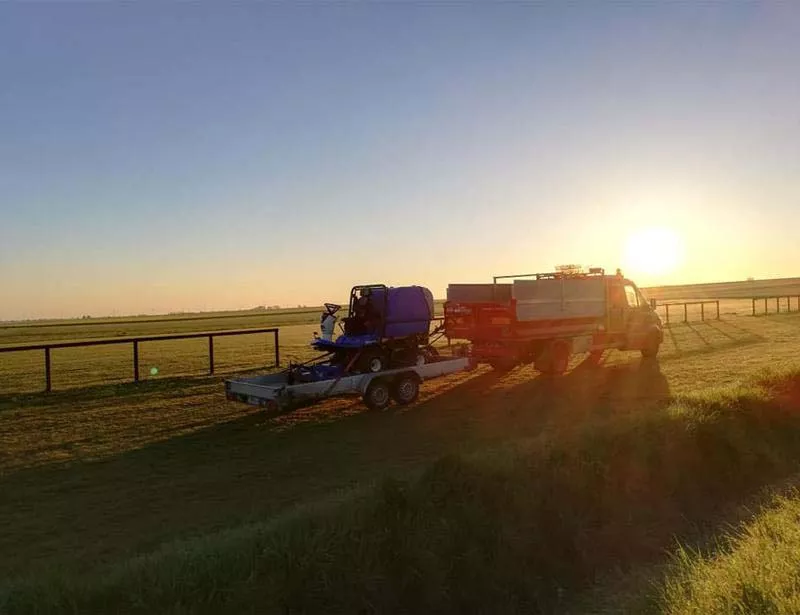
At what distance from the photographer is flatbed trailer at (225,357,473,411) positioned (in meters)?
11.9

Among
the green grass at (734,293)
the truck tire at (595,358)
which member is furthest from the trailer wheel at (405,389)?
the green grass at (734,293)

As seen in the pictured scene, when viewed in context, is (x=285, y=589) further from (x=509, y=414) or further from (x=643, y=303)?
(x=643, y=303)

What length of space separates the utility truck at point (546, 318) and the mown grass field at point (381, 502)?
3.52 meters

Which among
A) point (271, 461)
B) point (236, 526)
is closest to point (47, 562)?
point (236, 526)

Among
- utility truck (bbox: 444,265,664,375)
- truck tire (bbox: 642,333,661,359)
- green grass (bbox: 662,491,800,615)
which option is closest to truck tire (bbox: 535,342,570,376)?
utility truck (bbox: 444,265,664,375)

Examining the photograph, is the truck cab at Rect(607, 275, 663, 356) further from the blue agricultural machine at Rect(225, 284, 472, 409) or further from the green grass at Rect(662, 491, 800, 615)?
the green grass at Rect(662, 491, 800, 615)

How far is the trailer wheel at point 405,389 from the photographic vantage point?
533 inches

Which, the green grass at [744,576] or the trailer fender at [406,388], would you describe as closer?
the green grass at [744,576]

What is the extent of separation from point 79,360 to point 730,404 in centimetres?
2435

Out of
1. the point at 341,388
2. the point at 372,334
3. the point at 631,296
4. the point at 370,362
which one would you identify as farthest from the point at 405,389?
the point at 631,296

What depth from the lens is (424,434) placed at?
10789mm

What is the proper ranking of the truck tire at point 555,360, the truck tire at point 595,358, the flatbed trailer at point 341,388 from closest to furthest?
the flatbed trailer at point 341,388 < the truck tire at point 555,360 < the truck tire at point 595,358

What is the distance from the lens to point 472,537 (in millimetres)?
6148

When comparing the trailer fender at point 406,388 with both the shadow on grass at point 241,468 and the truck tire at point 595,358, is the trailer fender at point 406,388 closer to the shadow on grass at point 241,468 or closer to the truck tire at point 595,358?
the shadow on grass at point 241,468
